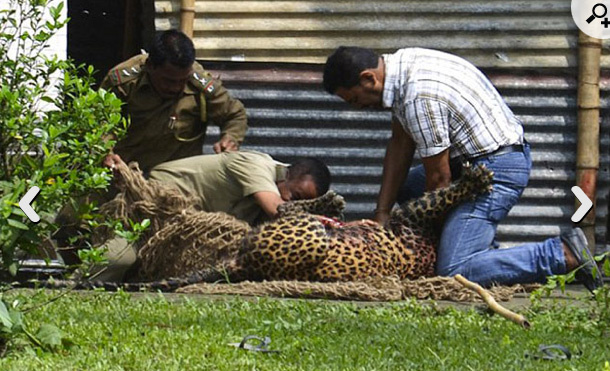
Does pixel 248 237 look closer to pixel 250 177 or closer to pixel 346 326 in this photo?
pixel 250 177

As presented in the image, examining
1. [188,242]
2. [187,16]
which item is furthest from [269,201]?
[187,16]

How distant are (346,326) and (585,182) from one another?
11.8ft

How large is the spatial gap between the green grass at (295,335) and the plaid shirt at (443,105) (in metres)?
1.19

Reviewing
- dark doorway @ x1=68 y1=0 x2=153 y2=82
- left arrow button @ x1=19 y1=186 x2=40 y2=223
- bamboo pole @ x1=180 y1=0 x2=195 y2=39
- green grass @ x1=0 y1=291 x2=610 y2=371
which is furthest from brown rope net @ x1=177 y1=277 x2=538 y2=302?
dark doorway @ x1=68 y1=0 x2=153 y2=82

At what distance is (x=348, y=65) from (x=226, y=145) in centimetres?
114

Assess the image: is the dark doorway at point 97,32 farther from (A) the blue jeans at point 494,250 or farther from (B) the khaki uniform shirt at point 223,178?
(A) the blue jeans at point 494,250

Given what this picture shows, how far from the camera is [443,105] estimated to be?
23.2 ft

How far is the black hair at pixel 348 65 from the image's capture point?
23.4ft

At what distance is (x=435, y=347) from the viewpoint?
4945mm

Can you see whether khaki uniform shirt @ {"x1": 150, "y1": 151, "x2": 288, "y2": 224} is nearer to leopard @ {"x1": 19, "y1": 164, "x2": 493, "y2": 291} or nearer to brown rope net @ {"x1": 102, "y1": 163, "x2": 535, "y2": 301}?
brown rope net @ {"x1": 102, "y1": 163, "x2": 535, "y2": 301}

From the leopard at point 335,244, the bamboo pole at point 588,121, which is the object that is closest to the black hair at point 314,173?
the leopard at point 335,244

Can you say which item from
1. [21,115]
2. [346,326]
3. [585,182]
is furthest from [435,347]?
[585,182]

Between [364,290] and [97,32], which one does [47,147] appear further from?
[97,32]

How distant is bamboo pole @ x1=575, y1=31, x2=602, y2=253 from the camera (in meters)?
8.52
